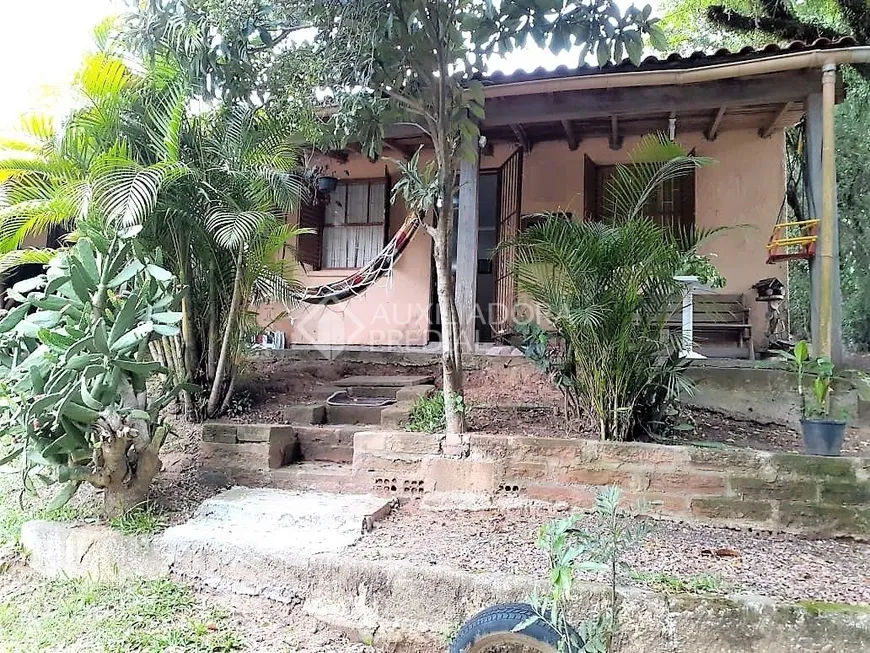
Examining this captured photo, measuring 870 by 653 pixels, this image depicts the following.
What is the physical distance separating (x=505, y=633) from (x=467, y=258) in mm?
3081

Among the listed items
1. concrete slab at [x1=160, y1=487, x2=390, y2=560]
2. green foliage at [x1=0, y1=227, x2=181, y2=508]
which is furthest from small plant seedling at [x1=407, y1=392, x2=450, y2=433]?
green foliage at [x1=0, y1=227, x2=181, y2=508]

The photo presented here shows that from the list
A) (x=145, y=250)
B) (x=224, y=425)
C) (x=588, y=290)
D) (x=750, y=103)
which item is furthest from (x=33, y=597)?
(x=750, y=103)

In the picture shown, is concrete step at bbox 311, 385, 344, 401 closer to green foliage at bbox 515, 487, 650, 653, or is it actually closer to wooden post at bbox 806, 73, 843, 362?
green foliage at bbox 515, 487, 650, 653

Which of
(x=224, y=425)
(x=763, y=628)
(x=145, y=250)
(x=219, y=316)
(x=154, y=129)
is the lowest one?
(x=763, y=628)

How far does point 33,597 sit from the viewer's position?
2.63m

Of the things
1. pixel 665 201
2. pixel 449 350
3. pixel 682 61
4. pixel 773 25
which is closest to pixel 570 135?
pixel 665 201

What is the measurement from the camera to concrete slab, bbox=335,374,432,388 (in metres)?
4.50

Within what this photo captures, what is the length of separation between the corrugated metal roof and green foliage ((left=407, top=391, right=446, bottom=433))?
2216 mm

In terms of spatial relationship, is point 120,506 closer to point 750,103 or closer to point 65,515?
point 65,515

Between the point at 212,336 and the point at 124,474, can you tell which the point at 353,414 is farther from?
the point at 124,474

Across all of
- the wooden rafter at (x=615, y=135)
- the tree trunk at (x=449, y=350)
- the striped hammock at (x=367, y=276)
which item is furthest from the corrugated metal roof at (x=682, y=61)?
the tree trunk at (x=449, y=350)

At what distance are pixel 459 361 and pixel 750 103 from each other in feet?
9.05

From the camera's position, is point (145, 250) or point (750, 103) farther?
point (750, 103)

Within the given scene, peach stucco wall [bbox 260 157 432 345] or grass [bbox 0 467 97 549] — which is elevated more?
peach stucco wall [bbox 260 157 432 345]
